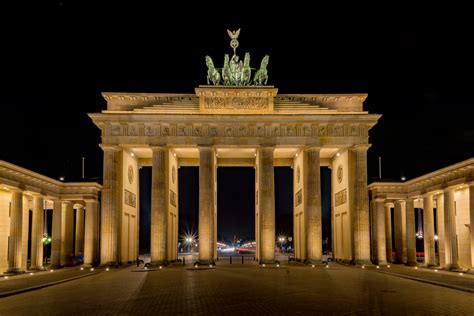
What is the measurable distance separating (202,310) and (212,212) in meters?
30.0

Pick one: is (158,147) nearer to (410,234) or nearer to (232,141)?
(232,141)

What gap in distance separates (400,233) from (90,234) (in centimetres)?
3000

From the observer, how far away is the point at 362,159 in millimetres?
48562

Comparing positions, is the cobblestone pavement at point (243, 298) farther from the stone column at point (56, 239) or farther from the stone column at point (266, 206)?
the stone column at point (56, 239)

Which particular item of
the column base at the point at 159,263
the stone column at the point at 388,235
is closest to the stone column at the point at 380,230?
the stone column at the point at 388,235

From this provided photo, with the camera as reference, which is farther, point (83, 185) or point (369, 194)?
point (369, 194)

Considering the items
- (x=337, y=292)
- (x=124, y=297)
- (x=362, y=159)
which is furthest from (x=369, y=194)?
(x=124, y=297)

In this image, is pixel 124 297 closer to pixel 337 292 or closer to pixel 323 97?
pixel 337 292

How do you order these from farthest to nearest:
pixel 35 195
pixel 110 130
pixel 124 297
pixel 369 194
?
pixel 369 194
pixel 110 130
pixel 35 195
pixel 124 297

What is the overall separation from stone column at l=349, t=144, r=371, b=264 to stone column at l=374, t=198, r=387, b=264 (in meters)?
2.25

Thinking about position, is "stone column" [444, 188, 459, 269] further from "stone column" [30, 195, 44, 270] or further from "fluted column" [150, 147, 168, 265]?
"stone column" [30, 195, 44, 270]

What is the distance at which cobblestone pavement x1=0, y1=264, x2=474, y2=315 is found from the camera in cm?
1848

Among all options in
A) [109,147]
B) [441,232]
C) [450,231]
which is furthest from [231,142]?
[441,232]

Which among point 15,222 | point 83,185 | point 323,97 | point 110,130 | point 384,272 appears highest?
point 323,97
